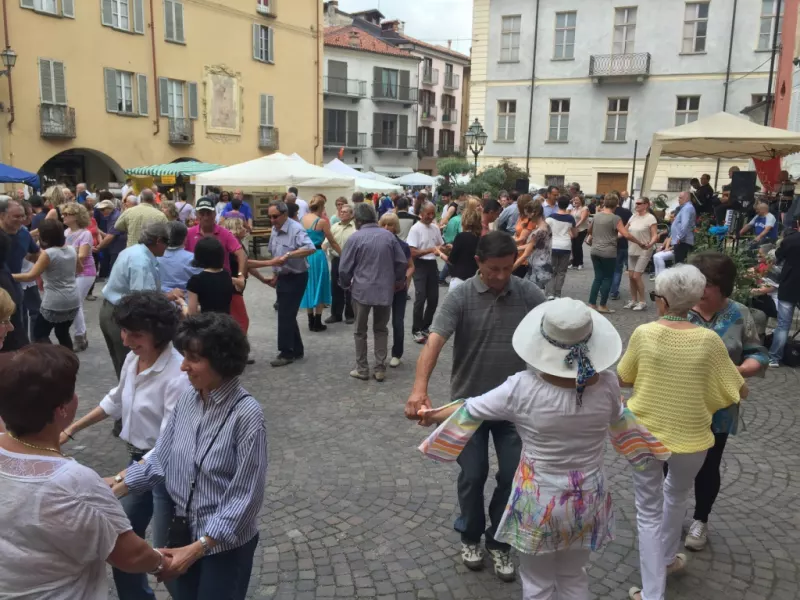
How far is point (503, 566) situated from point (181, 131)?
25963 mm

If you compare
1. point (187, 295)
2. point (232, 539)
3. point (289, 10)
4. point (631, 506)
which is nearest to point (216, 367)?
point (232, 539)

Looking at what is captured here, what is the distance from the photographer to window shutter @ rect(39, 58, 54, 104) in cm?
2125

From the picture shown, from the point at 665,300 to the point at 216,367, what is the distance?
6.60 ft

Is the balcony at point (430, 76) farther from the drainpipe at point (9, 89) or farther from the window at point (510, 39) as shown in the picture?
the drainpipe at point (9, 89)

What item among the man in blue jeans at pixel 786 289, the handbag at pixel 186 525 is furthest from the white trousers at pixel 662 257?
the handbag at pixel 186 525

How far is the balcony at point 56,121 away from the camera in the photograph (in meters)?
21.4

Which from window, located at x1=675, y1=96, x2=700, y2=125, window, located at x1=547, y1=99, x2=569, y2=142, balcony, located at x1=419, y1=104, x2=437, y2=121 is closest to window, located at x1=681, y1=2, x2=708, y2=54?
window, located at x1=675, y1=96, x2=700, y2=125

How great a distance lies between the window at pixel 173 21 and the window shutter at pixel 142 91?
2052mm

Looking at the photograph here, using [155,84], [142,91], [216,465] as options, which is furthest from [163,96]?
[216,465]

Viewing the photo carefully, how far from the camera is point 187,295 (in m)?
5.69

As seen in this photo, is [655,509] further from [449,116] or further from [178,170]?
[449,116]

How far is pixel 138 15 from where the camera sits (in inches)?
949

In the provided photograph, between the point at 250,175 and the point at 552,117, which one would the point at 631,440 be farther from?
the point at 552,117

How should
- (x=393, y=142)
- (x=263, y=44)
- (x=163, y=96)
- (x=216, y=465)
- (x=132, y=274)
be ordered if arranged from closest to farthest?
(x=216, y=465), (x=132, y=274), (x=163, y=96), (x=263, y=44), (x=393, y=142)
